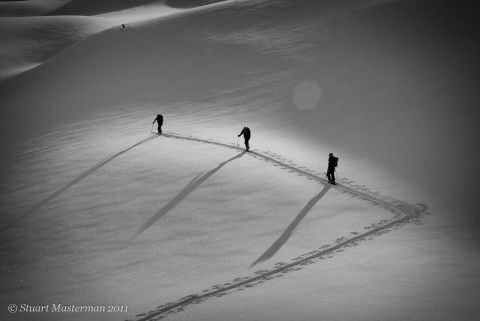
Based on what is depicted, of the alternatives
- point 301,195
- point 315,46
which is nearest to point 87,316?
point 301,195

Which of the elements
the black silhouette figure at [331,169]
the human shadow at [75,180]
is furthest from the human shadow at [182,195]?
the human shadow at [75,180]

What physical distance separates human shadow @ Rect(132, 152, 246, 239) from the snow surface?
0.07 m

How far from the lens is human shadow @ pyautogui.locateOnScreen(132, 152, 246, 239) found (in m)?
11.6

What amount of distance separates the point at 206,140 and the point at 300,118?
203 inches

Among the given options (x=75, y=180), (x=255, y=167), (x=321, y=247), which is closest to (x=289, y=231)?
(x=321, y=247)

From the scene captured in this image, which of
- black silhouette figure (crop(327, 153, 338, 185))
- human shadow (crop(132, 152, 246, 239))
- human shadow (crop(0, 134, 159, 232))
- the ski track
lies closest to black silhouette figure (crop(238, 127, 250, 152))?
human shadow (crop(132, 152, 246, 239))

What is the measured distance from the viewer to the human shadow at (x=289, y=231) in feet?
31.6

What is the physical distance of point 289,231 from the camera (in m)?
Result: 10.6

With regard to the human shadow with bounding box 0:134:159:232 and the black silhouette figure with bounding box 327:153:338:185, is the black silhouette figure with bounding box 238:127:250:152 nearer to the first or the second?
the black silhouette figure with bounding box 327:153:338:185

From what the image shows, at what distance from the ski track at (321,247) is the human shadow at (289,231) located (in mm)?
461

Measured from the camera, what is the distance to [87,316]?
8.11 meters

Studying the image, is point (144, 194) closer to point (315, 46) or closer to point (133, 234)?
point (133, 234)

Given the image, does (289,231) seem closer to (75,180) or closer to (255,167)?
→ (255,167)

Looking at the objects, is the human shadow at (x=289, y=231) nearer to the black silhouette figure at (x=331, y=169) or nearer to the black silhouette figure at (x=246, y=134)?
the black silhouette figure at (x=331, y=169)
